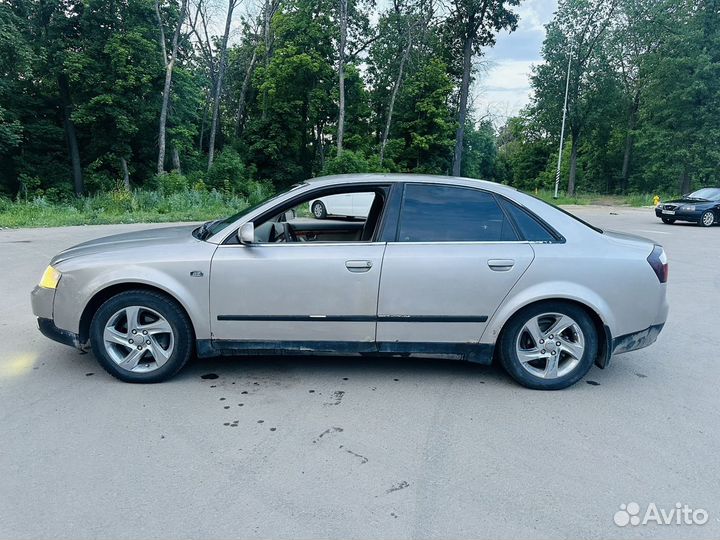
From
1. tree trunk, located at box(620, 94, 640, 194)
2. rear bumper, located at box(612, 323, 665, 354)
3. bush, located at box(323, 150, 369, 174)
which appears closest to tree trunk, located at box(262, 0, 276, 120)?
bush, located at box(323, 150, 369, 174)

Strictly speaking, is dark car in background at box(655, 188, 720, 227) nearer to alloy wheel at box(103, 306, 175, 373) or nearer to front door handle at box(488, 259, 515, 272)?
front door handle at box(488, 259, 515, 272)

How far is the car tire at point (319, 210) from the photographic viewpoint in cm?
460

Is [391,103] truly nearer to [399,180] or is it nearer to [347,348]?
[399,180]

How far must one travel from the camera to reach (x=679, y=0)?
36.4 meters

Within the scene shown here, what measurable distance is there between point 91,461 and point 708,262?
446 inches

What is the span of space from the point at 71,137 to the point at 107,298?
3279 centimetres

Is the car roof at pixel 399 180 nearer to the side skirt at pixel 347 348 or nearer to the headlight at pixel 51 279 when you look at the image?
the side skirt at pixel 347 348

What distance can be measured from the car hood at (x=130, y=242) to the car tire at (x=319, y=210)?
1152mm

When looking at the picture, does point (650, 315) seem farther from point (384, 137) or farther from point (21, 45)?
point (384, 137)

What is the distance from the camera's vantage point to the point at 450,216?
3869 mm

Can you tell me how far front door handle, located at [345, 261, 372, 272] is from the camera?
3670mm

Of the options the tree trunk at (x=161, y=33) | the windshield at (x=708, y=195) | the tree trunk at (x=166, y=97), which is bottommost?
the windshield at (x=708, y=195)

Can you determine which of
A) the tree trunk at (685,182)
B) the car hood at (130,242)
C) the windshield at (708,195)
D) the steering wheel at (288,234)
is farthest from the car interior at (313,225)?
the tree trunk at (685,182)

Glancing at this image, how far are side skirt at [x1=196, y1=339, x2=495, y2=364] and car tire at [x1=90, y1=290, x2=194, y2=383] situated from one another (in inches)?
7.5
